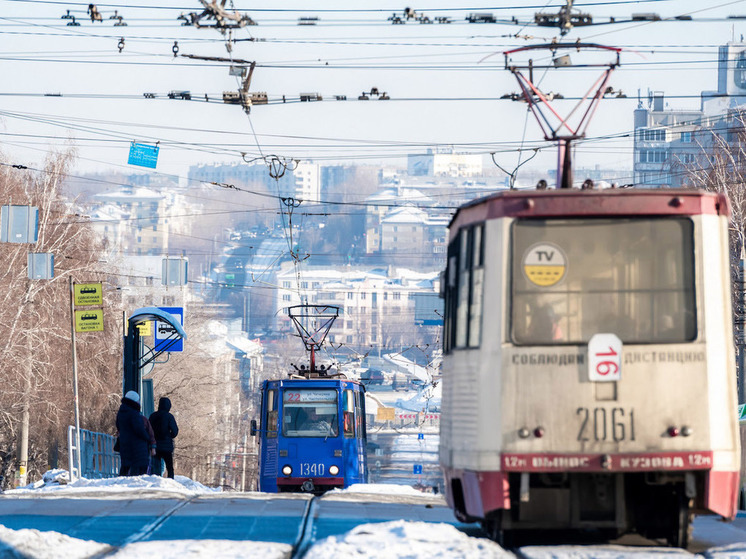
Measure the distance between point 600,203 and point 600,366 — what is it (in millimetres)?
1161

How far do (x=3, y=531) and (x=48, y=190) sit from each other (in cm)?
4342

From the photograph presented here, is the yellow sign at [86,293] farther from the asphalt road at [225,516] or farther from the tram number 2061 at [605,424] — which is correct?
the tram number 2061 at [605,424]

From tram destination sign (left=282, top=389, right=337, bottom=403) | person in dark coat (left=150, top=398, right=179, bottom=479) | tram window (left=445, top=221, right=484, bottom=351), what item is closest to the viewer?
tram window (left=445, top=221, right=484, bottom=351)

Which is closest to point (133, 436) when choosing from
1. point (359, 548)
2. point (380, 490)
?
point (380, 490)

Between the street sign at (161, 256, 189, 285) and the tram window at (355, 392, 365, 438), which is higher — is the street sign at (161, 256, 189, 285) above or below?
above

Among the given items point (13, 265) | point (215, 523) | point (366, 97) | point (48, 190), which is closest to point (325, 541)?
point (215, 523)

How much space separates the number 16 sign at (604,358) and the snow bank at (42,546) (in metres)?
3.50

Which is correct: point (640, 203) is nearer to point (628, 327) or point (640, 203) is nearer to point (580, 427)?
point (628, 327)

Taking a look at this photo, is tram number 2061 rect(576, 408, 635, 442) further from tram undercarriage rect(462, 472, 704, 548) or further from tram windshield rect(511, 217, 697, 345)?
tram windshield rect(511, 217, 697, 345)

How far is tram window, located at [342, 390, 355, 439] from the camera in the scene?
26.8m

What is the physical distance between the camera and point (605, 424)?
1034cm

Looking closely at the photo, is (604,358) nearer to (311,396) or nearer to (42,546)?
(42,546)

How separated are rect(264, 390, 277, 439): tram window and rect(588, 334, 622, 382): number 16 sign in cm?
1652

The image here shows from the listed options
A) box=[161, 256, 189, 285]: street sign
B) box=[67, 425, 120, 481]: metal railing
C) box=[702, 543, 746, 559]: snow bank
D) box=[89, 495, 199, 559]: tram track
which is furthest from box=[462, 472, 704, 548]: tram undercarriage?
box=[161, 256, 189, 285]: street sign
